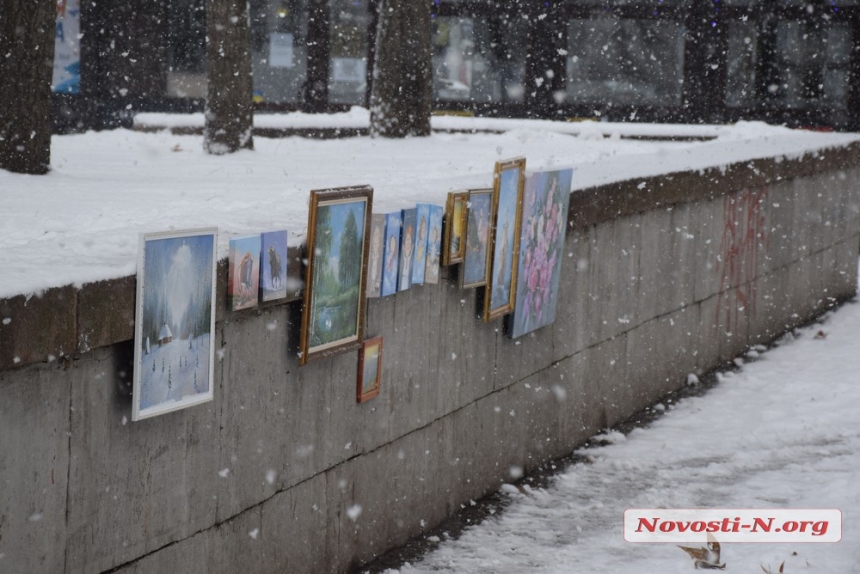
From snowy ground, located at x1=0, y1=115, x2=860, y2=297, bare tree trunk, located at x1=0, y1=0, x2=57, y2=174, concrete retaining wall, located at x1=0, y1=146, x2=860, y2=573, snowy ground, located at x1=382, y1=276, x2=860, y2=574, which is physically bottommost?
snowy ground, located at x1=382, y1=276, x2=860, y2=574

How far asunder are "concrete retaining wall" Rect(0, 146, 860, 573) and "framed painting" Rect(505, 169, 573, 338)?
0.14m

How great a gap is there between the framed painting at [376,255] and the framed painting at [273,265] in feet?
2.02

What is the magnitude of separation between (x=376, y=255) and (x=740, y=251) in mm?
5499

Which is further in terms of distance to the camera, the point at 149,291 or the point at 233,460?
the point at 233,460

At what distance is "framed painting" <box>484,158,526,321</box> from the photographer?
6.03m

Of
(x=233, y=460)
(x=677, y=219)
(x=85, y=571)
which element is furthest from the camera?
(x=677, y=219)

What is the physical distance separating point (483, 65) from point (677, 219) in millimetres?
12313

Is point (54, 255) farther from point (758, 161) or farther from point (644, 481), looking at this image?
point (758, 161)

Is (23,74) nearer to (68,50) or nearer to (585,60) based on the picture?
(68,50)

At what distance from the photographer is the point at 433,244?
17.9 ft

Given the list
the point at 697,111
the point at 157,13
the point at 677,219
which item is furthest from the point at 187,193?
the point at 697,111

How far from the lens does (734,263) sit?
9797 mm

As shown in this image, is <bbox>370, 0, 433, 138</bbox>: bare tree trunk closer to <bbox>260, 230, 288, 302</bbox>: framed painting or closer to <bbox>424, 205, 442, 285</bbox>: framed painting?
<bbox>424, 205, 442, 285</bbox>: framed painting

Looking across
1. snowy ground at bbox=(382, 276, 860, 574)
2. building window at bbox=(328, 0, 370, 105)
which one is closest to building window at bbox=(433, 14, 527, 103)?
building window at bbox=(328, 0, 370, 105)
